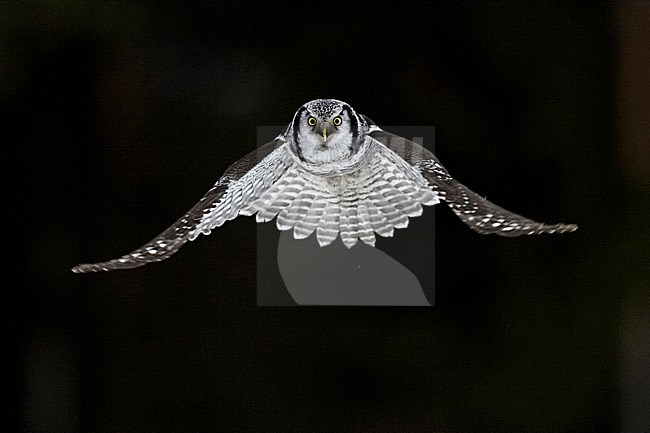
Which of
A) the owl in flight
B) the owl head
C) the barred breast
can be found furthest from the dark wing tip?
the owl head

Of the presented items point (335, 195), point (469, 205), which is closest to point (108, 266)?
point (335, 195)

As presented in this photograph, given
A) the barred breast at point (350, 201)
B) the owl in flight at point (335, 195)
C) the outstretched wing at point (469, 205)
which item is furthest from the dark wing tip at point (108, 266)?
the outstretched wing at point (469, 205)

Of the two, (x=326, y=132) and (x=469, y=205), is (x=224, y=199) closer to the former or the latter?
(x=326, y=132)

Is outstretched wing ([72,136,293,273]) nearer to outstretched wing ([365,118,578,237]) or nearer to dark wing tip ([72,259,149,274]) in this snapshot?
dark wing tip ([72,259,149,274])

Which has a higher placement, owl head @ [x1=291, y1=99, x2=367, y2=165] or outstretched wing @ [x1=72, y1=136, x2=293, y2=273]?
owl head @ [x1=291, y1=99, x2=367, y2=165]

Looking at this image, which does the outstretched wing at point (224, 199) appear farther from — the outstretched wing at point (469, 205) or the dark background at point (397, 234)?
the outstretched wing at point (469, 205)

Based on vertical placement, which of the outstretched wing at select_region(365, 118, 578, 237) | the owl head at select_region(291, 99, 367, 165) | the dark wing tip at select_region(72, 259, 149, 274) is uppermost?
the owl head at select_region(291, 99, 367, 165)

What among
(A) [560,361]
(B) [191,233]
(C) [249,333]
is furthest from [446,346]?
(B) [191,233]
